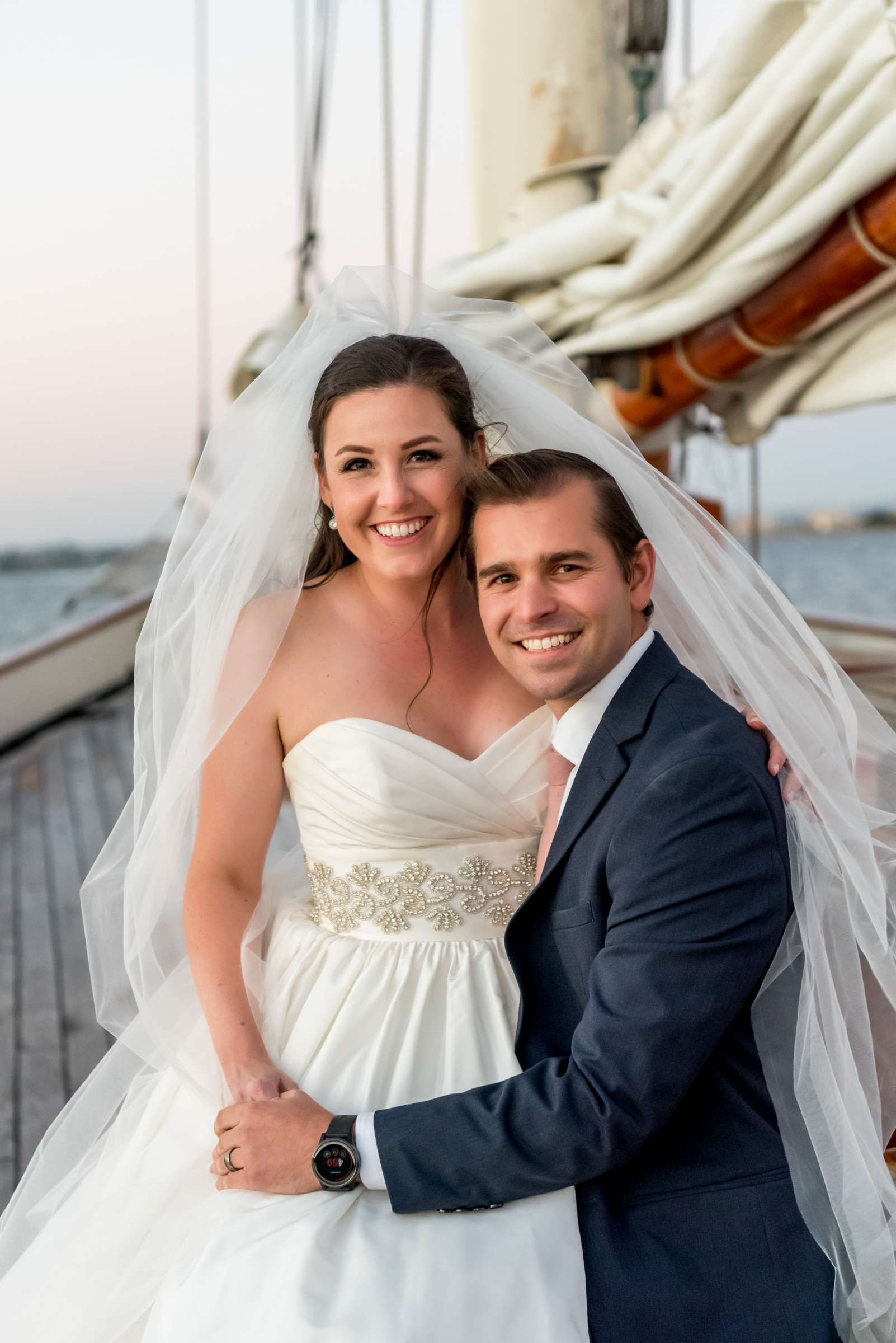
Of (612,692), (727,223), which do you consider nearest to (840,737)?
(612,692)

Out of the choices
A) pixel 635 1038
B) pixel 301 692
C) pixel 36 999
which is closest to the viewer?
pixel 635 1038

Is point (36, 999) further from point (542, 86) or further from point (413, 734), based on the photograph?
point (542, 86)

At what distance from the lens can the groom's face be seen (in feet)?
5.13

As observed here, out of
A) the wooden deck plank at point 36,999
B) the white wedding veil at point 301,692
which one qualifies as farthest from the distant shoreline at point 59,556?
the white wedding veil at point 301,692

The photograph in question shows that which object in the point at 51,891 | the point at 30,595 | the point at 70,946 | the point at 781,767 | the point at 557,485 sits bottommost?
the point at 30,595

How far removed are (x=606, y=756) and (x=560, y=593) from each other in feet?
0.74

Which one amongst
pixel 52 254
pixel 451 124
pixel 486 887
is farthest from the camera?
pixel 52 254

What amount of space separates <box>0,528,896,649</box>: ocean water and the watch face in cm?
2948

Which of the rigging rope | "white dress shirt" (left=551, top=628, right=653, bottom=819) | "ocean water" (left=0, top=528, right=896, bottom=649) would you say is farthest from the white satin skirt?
"ocean water" (left=0, top=528, right=896, bottom=649)

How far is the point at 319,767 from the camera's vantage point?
1.90 metres

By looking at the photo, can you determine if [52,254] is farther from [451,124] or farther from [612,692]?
[612,692]

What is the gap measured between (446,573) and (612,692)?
0.56 m

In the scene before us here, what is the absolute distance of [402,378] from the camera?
1850 millimetres

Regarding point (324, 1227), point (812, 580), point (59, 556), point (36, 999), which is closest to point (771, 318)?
point (324, 1227)
